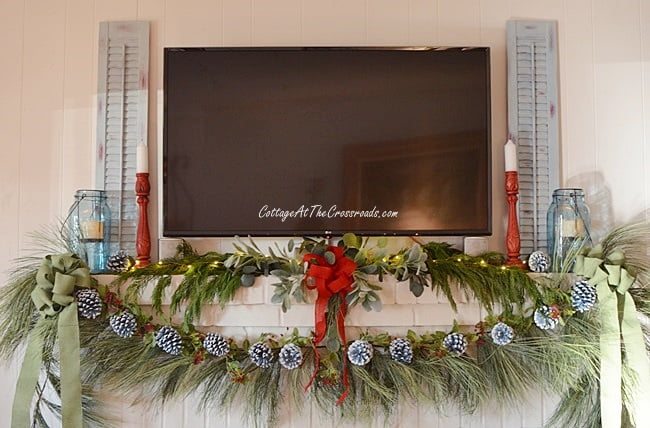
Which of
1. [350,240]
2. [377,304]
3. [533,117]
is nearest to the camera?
[377,304]

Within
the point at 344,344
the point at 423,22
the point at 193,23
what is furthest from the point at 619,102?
the point at 193,23

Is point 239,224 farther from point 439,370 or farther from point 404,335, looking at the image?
point 439,370

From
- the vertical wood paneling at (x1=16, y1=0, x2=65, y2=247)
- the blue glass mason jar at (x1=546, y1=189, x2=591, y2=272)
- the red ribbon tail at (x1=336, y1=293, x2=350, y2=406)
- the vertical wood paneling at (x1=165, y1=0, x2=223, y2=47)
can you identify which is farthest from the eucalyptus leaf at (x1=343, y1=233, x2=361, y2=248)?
the vertical wood paneling at (x1=16, y1=0, x2=65, y2=247)

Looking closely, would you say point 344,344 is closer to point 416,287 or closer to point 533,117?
point 416,287

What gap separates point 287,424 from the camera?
179 centimetres

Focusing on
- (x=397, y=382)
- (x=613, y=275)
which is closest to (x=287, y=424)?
(x=397, y=382)

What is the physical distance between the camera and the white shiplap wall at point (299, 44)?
1944 mm

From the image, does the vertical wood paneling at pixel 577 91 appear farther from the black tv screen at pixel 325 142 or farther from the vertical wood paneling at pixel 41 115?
the vertical wood paneling at pixel 41 115

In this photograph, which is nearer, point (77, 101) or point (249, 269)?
point (249, 269)

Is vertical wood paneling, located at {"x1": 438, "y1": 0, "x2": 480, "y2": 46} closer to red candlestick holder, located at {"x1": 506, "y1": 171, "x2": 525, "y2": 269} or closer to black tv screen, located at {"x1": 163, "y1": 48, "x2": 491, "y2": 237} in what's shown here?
black tv screen, located at {"x1": 163, "y1": 48, "x2": 491, "y2": 237}

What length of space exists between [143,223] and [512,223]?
117 cm

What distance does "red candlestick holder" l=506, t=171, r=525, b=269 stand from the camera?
180 cm

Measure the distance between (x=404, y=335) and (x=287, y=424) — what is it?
0.46 meters

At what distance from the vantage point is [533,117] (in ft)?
6.32
